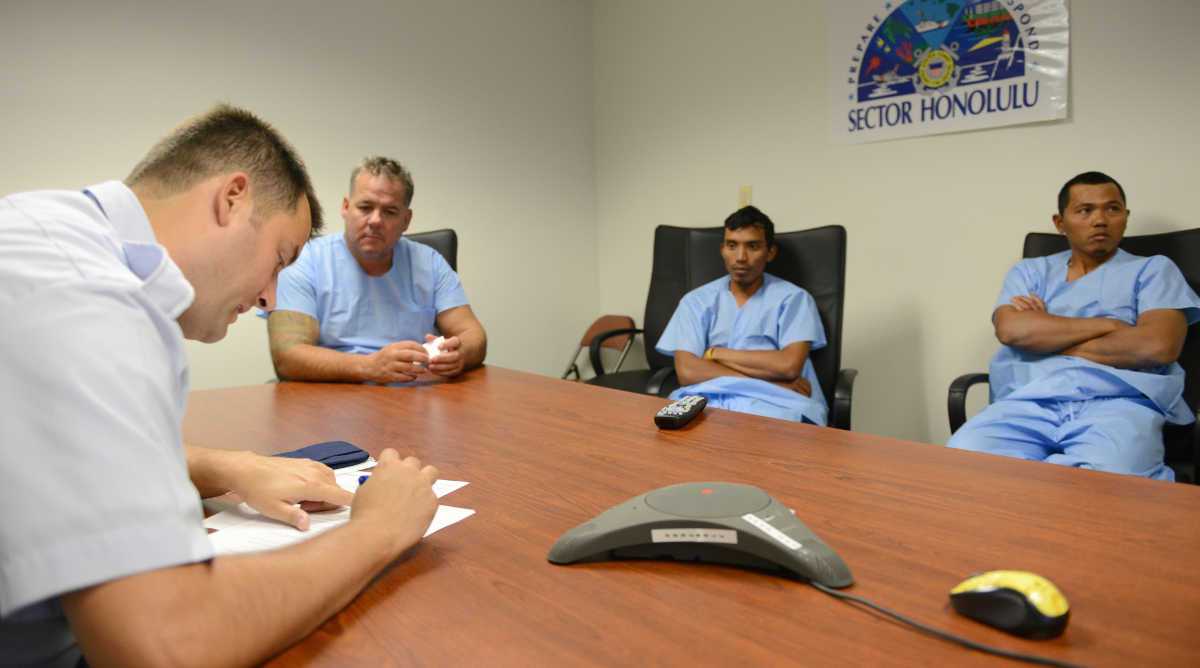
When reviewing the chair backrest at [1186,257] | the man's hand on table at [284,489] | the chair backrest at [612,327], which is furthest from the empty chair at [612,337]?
the man's hand on table at [284,489]

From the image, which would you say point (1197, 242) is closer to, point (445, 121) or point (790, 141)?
point (790, 141)

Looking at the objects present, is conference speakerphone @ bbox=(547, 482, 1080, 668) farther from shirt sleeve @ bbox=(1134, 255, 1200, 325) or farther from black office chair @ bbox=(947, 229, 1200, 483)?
shirt sleeve @ bbox=(1134, 255, 1200, 325)

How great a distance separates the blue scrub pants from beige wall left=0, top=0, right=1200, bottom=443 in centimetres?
79

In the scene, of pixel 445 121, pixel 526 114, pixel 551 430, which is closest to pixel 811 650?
pixel 551 430

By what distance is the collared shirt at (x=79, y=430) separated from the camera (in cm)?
49

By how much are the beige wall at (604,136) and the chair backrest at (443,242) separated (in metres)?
0.74

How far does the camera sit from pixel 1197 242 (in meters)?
2.08

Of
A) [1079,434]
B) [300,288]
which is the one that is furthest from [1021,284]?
[300,288]

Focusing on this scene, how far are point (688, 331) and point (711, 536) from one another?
2.00 meters

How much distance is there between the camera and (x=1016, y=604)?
57 cm

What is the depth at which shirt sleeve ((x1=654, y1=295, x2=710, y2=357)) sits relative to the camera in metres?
2.66

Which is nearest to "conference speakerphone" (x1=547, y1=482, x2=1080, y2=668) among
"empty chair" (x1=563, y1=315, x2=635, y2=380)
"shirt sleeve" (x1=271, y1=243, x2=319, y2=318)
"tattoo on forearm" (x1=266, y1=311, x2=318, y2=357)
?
"tattoo on forearm" (x1=266, y1=311, x2=318, y2=357)

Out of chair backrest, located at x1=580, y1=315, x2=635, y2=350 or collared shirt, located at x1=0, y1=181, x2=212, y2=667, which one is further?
chair backrest, located at x1=580, y1=315, x2=635, y2=350

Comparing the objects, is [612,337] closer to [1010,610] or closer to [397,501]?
[397,501]
